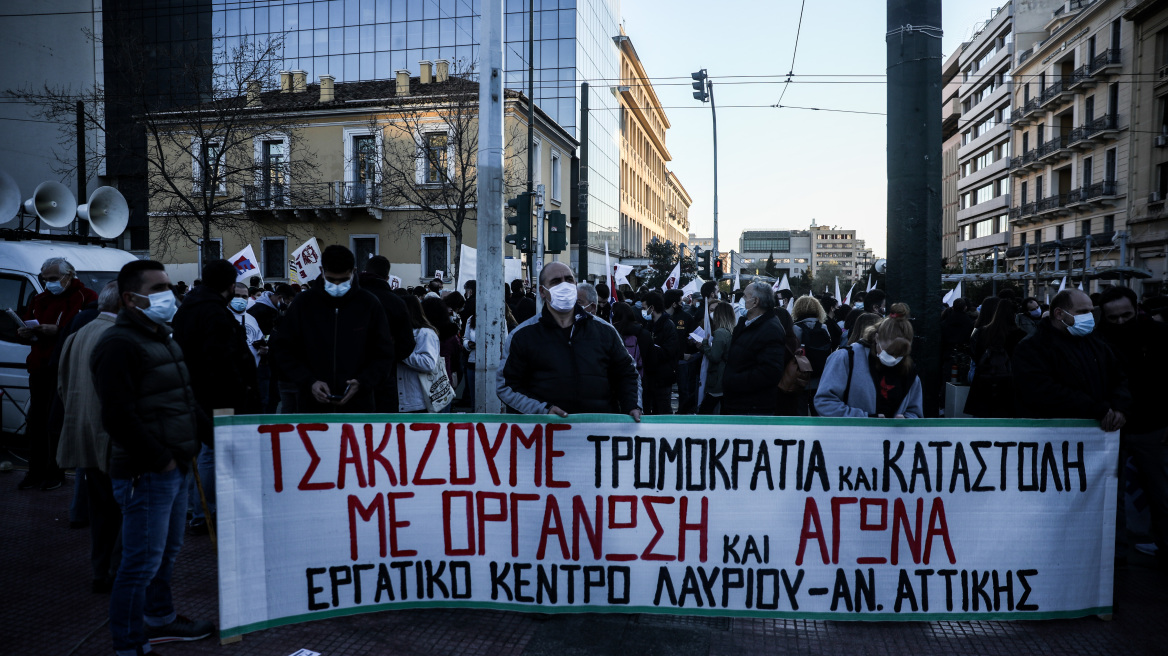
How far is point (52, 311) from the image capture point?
273 inches

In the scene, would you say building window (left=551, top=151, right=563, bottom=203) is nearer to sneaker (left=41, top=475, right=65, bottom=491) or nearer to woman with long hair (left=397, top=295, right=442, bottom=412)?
sneaker (left=41, top=475, right=65, bottom=491)

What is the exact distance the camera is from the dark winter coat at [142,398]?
337 centimetres

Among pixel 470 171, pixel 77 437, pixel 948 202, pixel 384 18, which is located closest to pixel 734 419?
pixel 77 437

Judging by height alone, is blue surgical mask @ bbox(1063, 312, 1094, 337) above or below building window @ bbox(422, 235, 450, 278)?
below

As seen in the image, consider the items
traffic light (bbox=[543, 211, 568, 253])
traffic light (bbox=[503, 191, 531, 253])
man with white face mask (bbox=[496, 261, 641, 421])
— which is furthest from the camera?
traffic light (bbox=[543, 211, 568, 253])

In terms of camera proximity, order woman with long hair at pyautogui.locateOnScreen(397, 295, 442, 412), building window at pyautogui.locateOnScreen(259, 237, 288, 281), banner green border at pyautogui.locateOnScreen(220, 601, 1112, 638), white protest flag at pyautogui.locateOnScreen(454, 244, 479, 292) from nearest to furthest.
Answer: banner green border at pyautogui.locateOnScreen(220, 601, 1112, 638) < woman with long hair at pyautogui.locateOnScreen(397, 295, 442, 412) < white protest flag at pyautogui.locateOnScreen(454, 244, 479, 292) < building window at pyautogui.locateOnScreen(259, 237, 288, 281)

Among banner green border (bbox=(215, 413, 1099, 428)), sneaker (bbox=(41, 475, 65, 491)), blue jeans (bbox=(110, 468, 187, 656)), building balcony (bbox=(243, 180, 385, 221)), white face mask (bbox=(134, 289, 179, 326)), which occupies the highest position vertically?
building balcony (bbox=(243, 180, 385, 221))

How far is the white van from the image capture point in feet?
27.1

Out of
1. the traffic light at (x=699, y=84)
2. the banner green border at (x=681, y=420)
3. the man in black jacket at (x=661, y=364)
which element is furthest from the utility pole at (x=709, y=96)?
the banner green border at (x=681, y=420)

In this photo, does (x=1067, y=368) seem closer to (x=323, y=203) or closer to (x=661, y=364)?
(x=661, y=364)

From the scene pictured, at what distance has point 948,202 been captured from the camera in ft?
284

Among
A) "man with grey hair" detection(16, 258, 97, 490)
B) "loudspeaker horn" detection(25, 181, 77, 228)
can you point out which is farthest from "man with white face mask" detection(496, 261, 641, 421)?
"loudspeaker horn" detection(25, 181, 77, 228)

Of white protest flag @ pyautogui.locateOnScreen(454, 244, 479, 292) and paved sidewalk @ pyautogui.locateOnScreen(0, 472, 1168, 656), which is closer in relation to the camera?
paved sidewalk @ pyautogui.locateOnScreen(0, 472, 1168, 656)

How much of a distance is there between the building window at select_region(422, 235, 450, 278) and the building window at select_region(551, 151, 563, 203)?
23.9ft
